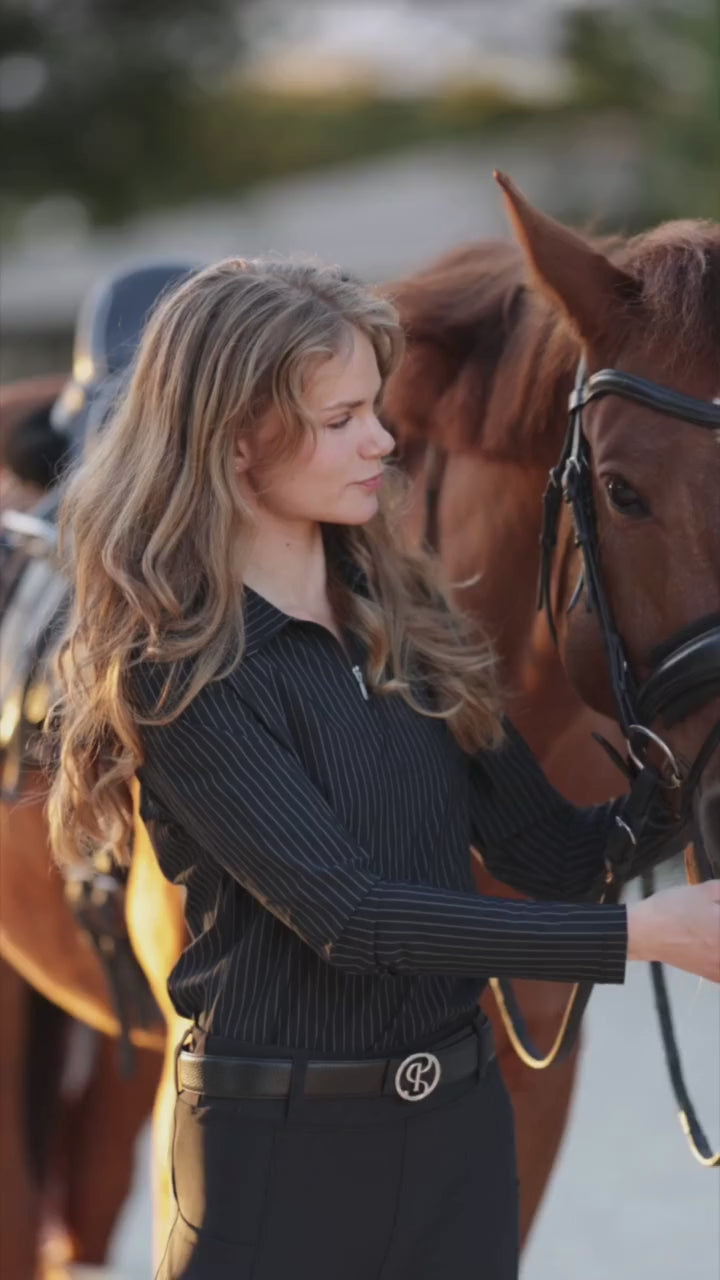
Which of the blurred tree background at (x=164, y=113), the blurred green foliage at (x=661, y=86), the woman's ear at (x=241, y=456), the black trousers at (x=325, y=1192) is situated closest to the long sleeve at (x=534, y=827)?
the black trousers at (x=325, y=1192)

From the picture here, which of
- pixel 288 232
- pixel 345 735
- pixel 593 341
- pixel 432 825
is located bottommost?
pixel 288 232

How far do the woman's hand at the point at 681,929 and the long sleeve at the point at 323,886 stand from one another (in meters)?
0.02

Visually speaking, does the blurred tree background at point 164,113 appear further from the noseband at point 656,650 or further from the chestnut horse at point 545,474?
the noseband at point 656,650

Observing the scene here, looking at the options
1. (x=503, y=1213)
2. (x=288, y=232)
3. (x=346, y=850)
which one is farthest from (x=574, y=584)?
(x=288, y=232)

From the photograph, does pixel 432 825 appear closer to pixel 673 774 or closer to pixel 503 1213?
pixel 673 774

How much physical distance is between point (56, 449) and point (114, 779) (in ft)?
4.81

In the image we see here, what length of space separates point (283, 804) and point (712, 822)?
43cm

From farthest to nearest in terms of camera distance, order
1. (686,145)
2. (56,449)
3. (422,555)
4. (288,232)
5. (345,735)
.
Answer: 1. (288,232)
2. (686,145)
3. (56,449)
4. (422,555)
5. (345,735)

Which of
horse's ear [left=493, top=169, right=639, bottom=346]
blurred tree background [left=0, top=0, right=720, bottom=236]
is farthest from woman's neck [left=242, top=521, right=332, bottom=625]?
blurred tree background [left=0, top=0, right=720, bottom=236]

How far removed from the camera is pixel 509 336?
218 cm

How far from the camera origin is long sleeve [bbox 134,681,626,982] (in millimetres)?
1509

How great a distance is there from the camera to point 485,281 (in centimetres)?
229

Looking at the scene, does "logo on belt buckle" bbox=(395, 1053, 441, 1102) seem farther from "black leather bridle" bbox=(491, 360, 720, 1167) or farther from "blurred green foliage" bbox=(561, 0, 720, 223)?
"blurred green foliage" bbox=(561, 0, 720, 223)

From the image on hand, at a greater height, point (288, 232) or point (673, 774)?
point (673, 774)
